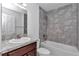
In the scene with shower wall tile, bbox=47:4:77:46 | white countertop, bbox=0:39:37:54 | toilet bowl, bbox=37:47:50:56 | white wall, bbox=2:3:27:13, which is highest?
white wall, bbox=2:3:27:13

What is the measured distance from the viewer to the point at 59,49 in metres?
1.53

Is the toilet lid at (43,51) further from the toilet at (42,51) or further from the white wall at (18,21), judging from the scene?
the white wall at (18,21)

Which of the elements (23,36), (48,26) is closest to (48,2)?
(48,26)

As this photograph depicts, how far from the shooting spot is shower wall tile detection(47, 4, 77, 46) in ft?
4.87

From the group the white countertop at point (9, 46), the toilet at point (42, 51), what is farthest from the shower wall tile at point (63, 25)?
the white countertop at point (9, 46)

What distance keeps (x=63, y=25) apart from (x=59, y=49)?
31 cm

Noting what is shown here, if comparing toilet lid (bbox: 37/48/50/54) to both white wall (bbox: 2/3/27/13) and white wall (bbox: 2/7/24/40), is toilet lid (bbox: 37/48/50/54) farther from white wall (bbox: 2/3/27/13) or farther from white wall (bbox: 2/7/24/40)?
white wall (bbox: 2/3/27/13)

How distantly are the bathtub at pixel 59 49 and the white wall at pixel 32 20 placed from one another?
0.56 feet

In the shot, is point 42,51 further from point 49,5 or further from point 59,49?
point 49,5

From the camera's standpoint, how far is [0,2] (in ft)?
4.84

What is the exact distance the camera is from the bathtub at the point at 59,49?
1511mm

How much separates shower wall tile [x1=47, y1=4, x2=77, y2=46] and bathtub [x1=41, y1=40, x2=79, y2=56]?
51 mm

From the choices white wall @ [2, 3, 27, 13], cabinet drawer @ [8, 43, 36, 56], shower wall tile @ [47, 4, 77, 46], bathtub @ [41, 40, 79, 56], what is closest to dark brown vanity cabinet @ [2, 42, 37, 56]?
cabinet drawer @ [8, 43, 36, 56]

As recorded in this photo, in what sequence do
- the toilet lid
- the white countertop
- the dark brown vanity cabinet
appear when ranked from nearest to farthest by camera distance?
the white countertop → the dark brown vanity cabinet → the toilet lid
